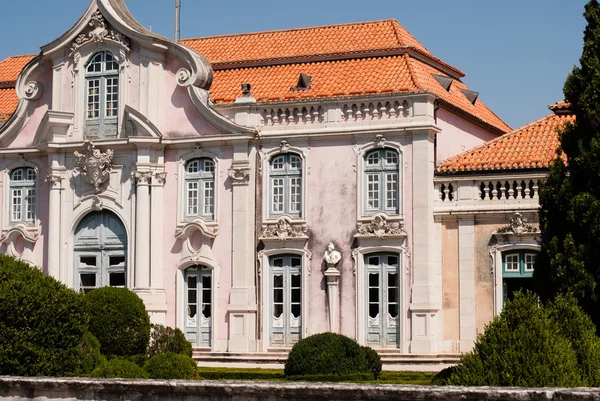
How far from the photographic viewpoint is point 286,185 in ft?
126

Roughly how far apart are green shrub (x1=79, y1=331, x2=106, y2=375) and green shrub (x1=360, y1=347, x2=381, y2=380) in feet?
22.6

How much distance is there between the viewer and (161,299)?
39.0m

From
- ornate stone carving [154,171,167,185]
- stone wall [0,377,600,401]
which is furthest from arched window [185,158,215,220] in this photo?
stone wall [0,377,600,401]

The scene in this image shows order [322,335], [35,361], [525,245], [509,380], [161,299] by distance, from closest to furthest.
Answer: [509,380] < [35,361] < [322,335] < [525,245] < [161,299]

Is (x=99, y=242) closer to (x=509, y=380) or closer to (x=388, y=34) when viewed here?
(x=388, y=34)

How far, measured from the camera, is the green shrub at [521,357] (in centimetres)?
2080

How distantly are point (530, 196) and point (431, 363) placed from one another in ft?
17.4

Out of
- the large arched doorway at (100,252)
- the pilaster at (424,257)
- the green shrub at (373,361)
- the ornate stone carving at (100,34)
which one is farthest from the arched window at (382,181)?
the ornate stone carving at (100,34)

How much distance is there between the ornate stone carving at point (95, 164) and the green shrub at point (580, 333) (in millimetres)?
19524

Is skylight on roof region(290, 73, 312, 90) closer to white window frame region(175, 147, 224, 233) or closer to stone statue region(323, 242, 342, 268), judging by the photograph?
white window frame region(175, 147, 224, 233)

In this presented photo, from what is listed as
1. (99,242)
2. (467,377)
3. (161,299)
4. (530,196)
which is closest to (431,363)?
(530,196)

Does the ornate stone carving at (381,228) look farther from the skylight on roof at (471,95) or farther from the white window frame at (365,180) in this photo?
the skylight on roof at (471,95)

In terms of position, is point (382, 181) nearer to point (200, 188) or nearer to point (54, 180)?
point (200, 188)

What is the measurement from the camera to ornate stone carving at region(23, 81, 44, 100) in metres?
41.5
